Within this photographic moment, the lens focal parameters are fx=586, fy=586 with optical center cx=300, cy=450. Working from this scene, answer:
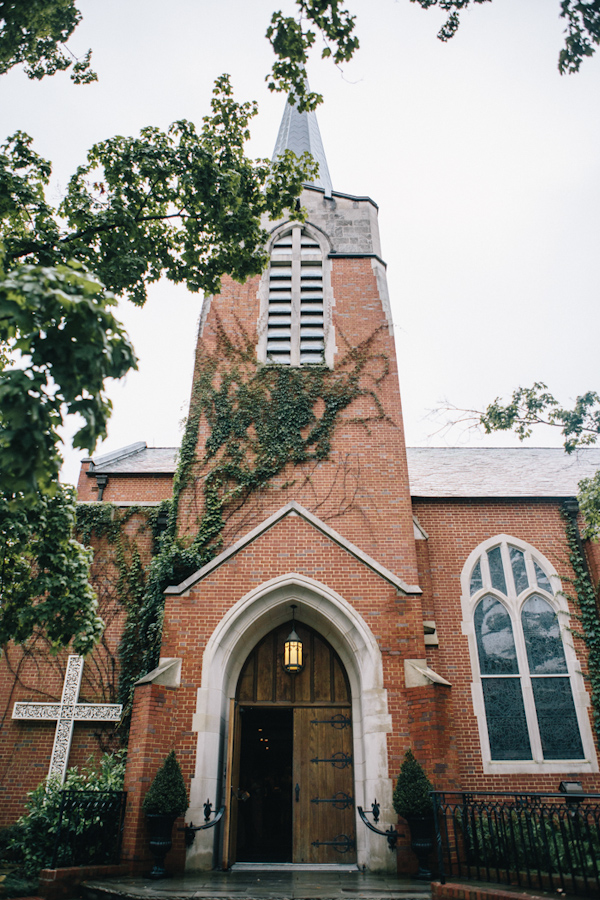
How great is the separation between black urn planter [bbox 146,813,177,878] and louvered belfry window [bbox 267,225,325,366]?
864 centimetres

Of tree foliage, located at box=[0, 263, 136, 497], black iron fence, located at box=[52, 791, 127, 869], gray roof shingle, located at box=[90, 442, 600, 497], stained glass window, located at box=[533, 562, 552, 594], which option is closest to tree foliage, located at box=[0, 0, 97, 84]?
tree foliage, located at box=[0, 263, 136, 497]

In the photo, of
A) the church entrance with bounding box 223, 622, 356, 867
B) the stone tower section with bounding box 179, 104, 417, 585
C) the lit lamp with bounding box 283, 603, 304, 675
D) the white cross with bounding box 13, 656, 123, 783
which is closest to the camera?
the church entrance with bounding box 223, 622, 356, 867

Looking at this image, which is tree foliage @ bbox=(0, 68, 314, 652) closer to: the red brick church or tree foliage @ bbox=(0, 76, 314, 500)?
tree foliage @ bbox=(0, 76, 314, 500)

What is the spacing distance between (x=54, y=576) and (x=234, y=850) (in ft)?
15.8

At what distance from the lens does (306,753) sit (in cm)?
905

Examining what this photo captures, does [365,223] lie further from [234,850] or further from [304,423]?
[234,850]

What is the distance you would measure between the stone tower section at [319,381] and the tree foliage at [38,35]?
219 inches

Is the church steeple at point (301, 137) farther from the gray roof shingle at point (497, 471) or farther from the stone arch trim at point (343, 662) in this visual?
the stone arch trim at point (343, 662)

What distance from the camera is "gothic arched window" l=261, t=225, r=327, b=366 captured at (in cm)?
1304

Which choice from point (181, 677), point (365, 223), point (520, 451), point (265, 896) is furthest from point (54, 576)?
→ point (520, 451)

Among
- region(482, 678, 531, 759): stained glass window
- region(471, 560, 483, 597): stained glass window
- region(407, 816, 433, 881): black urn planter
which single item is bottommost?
region(407, 816, 433, 881): black urn planter

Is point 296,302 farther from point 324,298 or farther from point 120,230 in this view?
point 120,230

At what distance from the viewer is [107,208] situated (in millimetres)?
8266

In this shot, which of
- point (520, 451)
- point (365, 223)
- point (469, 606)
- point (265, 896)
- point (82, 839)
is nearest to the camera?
point (265, 896)
